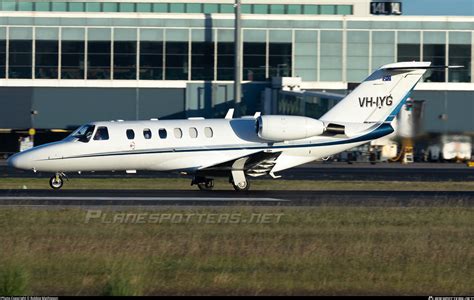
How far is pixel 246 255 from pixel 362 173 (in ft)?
110

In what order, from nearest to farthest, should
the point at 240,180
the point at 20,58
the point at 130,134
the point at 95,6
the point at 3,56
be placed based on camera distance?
the point at 240,180 < the point at 130,134 < the point at 3,56 < the point at 20,58 < the point at 95,6

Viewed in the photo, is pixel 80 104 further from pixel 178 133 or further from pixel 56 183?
pixel 178 133

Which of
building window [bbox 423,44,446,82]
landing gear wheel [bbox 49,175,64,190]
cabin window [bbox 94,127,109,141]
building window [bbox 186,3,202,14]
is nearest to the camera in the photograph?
cabin window [bbox 94,127,109,141]

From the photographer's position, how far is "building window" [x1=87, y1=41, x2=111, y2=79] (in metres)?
74.1

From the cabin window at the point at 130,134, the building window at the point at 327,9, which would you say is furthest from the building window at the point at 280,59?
the cabin window at the point at 130,134

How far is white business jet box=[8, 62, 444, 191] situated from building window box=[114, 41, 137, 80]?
124 ft

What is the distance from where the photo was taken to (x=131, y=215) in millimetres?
25781

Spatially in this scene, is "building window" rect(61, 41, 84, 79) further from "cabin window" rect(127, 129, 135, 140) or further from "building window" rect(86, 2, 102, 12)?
"cabin window" rect(127, 129, 135, 140)

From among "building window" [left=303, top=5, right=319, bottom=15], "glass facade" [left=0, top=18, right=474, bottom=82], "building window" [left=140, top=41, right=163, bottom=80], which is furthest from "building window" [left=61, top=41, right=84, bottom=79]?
"building window" [left=303, top=5, right=319, bottom=15]

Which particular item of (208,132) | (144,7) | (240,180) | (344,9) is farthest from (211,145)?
(344,9)

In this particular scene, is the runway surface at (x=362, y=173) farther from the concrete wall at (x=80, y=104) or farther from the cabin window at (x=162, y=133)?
the concrete wall at (x=80, y=104)

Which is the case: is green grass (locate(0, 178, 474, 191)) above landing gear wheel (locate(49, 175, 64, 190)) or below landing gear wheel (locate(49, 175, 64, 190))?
below

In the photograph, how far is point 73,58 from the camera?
243 feet

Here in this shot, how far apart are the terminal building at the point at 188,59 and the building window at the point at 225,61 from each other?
73mm
